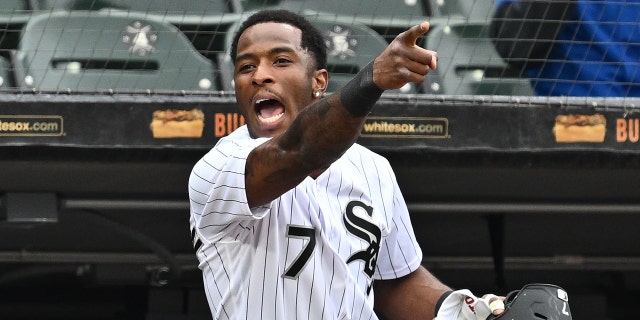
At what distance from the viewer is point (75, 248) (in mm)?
4789

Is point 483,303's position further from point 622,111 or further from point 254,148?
point 622,111

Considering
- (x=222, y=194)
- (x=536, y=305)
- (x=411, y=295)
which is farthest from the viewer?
(x=411, y=295)

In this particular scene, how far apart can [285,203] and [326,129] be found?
37 centimetres

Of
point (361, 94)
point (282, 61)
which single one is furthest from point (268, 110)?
point (361, 94)

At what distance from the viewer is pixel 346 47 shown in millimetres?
4465

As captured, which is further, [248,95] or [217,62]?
[217,62]

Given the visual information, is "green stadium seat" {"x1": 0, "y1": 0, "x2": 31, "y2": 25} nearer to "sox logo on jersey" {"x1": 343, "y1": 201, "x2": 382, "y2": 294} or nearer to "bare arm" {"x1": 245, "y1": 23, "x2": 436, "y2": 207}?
"sox logo on jersey" {"x1": 343, "y1": 201, "x2": 382, "y2": 294}

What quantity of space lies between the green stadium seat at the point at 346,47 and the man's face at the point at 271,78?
1.48m

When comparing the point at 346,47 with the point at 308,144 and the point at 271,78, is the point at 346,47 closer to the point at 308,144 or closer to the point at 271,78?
the point at 271,78

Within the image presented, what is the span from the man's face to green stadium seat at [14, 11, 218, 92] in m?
1.44

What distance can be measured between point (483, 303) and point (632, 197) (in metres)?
1.57

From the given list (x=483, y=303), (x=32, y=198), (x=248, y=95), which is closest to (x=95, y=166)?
(x=32, y=198)

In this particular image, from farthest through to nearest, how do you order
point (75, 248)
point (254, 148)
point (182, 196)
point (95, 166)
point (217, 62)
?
point (75, 248)
point (217, 62)
point (182, 196)
point (95, 166)
point (254, 148)

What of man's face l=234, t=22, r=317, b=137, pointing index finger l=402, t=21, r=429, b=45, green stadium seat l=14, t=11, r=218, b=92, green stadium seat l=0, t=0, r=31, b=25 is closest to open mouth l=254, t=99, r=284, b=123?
man's face l=234, t=22, r=317, b=137
